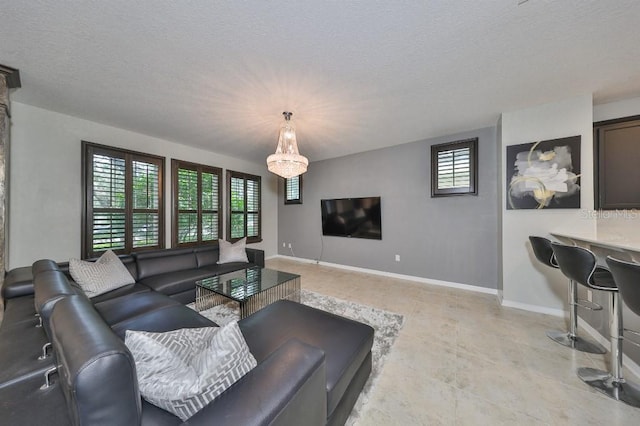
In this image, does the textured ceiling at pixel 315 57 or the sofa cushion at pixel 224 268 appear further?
the sofa cushion at pixel 224 268

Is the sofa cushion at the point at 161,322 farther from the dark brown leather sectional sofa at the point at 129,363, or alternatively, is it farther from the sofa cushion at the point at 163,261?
the sofa cushion at the point at 163,261

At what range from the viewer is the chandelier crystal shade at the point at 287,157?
2758 millimetres

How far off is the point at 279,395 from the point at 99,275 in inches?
110

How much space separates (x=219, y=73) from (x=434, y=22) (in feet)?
6.12

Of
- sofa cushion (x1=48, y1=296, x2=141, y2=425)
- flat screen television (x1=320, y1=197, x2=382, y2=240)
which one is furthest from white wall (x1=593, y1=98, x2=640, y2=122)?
sofa cushion (x1=48, y1=296, x2=141, y2=425)

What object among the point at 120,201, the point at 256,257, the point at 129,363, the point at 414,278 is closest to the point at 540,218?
the point at 414,278

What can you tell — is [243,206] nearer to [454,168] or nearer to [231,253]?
[231,253]

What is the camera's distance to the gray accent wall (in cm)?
345

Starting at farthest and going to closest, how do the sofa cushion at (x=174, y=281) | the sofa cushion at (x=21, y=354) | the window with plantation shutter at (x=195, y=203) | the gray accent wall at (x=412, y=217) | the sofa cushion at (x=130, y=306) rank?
the window with plantation shutter at (x=195, y=203) < the gray accent wall at (x=412, y=217) < the sofa cushion at (x=174, y=281) < the sofa cushion at (x=130, y=306) < the sofa cushion at (x=21, y=354)

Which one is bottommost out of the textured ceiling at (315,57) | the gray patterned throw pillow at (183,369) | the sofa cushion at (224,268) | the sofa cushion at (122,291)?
the sofa cushion at (122,291)

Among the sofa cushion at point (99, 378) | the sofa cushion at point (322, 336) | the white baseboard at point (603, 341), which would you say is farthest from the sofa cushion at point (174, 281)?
the white baseboard at point (603, 341)

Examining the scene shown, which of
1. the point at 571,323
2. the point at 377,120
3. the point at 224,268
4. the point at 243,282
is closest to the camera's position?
the point at 571,323

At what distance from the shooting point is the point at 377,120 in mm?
3197

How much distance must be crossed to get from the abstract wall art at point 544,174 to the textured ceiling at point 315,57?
57cm
